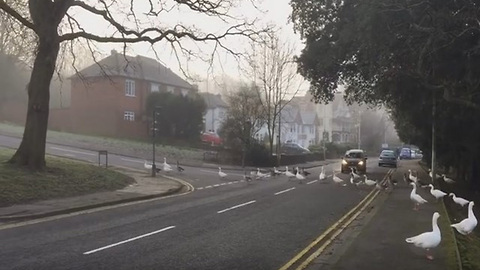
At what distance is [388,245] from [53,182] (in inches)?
567

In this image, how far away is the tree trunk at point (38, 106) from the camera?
23.8 meters

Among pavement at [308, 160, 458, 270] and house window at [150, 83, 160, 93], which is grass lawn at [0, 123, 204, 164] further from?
pavement at [308, 160, 458, 270]

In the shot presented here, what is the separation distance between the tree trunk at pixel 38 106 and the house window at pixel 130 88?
41.9m

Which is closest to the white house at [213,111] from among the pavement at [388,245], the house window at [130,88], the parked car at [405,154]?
the house window at [130,88]

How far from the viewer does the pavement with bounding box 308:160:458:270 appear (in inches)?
394

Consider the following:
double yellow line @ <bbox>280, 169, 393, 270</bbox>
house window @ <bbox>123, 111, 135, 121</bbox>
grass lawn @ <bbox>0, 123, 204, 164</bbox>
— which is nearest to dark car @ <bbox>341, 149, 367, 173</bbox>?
grass lawn @ <bbox>0, 123, 204, 164</bbox>

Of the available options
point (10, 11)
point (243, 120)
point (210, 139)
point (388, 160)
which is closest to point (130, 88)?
point (210, 139)

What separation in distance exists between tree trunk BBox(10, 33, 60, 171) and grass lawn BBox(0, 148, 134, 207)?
2.17ft

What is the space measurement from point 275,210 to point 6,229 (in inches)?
334

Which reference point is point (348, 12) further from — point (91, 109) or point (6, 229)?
point (91, 109)

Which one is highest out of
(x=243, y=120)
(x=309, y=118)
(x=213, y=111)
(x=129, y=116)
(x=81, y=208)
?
(x=309, y=118)

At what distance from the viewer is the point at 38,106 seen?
24062 millimetres

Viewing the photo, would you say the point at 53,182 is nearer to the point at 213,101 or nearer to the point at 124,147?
the point at 124,147

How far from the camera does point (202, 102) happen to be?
63.5 metres
